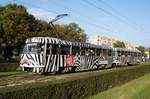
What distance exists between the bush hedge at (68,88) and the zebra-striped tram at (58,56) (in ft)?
21.1

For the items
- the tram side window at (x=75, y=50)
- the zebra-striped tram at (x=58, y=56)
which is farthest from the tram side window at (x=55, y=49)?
the tram side window at (x=75, y=50)

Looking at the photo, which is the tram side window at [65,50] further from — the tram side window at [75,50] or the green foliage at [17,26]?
the green foliage at [17,26]

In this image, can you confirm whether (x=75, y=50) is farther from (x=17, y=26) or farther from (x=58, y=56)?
(x=17, y=26)

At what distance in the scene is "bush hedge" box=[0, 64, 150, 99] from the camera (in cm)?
1018

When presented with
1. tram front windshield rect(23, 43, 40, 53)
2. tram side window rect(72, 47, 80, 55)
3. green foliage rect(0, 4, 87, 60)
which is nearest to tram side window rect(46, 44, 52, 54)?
tram front windshield rect(23, 43, 40, 53)

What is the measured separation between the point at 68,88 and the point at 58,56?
45.6 feet

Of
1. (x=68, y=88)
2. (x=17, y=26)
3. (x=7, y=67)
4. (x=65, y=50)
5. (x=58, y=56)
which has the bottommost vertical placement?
(x=68, y=88)

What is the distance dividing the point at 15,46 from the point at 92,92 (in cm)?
4767

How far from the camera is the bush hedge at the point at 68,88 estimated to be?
33.4ft

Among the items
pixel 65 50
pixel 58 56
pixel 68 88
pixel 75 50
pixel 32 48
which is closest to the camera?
pixel 68 88

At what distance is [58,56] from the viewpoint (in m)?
27.6

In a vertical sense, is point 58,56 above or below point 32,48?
below

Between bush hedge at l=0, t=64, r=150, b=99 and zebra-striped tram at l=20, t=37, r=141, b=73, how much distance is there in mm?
6440

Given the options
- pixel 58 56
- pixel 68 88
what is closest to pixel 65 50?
pixel 58 56
